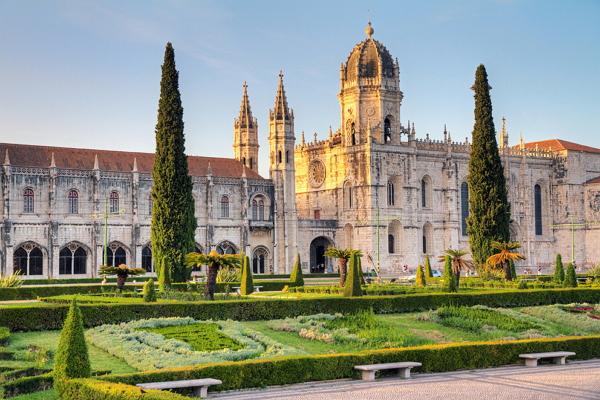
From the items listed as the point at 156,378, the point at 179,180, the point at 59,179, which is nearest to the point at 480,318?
the point at 156,378

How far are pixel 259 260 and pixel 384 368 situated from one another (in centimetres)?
4887

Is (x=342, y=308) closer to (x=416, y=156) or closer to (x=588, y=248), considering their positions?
(x=416, y=156)

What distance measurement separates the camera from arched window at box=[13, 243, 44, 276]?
5934cm

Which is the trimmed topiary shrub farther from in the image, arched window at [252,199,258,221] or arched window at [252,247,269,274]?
arched window at [252,247,269,274]

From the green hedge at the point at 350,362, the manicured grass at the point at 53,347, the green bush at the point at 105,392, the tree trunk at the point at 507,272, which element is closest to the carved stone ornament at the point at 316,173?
the tree trunk at the point at 507,272

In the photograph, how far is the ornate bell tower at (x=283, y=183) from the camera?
6981 cm

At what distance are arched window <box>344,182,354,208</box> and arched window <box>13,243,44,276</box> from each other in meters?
26.8

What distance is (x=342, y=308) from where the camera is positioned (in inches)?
1223

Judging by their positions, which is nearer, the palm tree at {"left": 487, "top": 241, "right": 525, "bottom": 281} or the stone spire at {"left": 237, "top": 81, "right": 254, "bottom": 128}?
the palm tree at {"left": 487, "top": 241, "right": 525, "bottom": 281}

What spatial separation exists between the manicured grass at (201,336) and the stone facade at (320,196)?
1372 inches

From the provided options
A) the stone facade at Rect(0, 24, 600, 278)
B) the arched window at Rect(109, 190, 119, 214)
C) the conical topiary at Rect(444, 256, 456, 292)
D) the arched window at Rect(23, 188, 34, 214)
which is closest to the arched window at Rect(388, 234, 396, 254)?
the stone facade at Rect(0, 24, 600, 278)

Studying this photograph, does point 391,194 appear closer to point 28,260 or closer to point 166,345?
point 28,260

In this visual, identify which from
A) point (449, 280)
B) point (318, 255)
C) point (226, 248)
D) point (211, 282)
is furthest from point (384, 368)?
point (318, 255)

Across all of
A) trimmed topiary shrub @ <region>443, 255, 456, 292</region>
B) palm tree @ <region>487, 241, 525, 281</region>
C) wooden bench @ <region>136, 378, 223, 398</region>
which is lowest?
wooden bench @ <region>136, 378, 223, 398</region>
